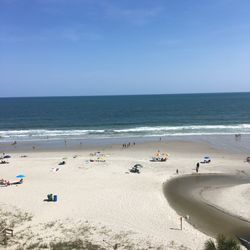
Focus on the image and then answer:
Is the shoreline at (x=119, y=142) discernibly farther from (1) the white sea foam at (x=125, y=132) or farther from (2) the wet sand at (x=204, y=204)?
(2) the wet sand at (x=204, y=204)

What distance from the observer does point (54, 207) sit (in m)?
22.1

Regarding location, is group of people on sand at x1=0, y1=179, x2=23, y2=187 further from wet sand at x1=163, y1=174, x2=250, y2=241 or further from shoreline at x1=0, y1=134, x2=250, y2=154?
shoreline at x1=0, y1=134, x2=250, y2=154

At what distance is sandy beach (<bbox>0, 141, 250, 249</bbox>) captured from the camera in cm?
1741

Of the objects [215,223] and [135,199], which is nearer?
[215,223]

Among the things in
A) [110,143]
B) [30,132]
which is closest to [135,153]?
[110,143]

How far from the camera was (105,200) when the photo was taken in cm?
2367

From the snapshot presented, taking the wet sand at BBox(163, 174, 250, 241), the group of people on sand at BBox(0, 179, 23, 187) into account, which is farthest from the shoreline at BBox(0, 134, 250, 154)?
the group of people on sand at BBox(0, 179, 23, 187)

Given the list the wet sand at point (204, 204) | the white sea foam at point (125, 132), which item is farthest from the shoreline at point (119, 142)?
the wet sand at point (204, 204)

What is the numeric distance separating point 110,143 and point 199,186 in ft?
78.6

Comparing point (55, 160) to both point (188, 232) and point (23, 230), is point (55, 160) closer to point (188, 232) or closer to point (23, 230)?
point (23, 230)

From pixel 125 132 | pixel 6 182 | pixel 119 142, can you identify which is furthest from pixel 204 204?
pixel 125 132

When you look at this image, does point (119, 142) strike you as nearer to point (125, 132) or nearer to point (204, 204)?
point (125, 132)

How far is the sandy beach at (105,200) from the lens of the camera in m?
17.4

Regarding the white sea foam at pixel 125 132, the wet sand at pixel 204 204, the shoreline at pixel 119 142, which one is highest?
the white sea foam at pixel 125 132
